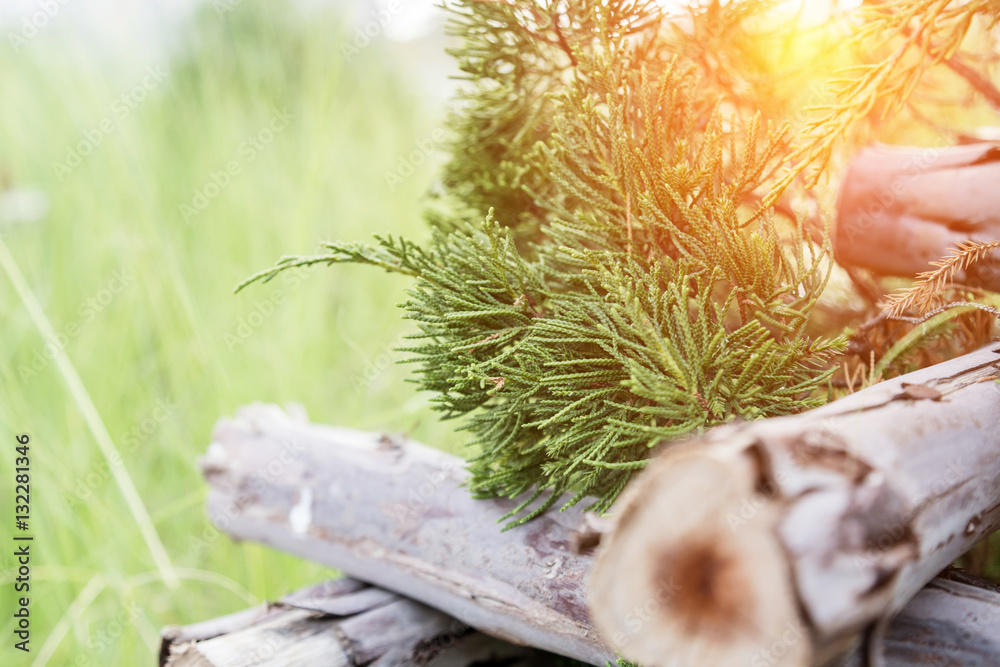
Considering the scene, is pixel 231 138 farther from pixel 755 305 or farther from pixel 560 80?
pixel 755 305

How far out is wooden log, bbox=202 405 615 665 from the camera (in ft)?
3.07

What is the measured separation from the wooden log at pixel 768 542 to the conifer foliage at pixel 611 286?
0.17 meters

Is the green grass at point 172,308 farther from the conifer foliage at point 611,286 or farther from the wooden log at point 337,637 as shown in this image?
the conifer foliage at point 611,286

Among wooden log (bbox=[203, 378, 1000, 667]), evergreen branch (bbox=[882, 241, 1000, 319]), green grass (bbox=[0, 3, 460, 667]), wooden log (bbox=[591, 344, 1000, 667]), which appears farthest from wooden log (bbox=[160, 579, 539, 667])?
evergreen branch (bbox=[882, 241, 1000, 319])

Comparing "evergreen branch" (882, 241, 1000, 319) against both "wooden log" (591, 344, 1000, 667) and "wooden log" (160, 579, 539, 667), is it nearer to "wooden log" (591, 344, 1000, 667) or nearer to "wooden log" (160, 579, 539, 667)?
"wooden log" (591, 344, 1000, 667)

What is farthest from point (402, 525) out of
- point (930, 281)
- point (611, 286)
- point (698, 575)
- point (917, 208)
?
point (917, 208)

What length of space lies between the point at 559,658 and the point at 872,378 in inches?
31.0

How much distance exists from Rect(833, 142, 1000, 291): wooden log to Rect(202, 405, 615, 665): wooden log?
0.65 metres

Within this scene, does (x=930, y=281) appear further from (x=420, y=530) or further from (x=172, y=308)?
(x=172, y=308)

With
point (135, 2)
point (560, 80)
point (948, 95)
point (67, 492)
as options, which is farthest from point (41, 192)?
point (948, 95)

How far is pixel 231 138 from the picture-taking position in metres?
2.44

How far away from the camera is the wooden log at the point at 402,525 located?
936mm

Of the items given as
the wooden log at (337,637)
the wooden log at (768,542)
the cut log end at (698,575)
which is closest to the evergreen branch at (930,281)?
the wooden log at (768,542)

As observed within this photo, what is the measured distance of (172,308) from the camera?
2.02 metres
